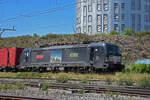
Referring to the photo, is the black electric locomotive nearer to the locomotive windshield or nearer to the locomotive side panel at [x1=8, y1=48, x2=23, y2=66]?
the locomotive windshield

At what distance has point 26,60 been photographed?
32094 millimetres

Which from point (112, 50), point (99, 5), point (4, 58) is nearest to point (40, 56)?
point (4, 58)

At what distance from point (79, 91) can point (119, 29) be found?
170 ft

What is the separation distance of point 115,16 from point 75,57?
40.0 m

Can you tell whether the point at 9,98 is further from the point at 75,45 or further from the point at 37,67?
the point at 37,67

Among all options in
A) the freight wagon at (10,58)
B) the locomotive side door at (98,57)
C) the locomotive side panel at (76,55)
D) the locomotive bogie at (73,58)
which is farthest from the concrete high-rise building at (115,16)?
the locomotive side door at (98,57)

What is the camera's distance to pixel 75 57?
87.1 feet

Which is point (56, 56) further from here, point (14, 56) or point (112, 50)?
point (14, 56)

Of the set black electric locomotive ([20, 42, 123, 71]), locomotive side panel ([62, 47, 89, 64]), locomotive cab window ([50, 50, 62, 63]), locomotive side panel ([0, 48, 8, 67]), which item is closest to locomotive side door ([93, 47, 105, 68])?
black electric locomotive ([20, 42, 123, 71])

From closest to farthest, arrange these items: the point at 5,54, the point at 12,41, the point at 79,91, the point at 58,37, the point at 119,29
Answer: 1. the point at 79,91
2. the point at 5,54
3. the point at 58,37
4. the point at 12,41
5. the point at 119,29

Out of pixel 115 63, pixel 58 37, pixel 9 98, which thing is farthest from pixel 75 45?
pixel 58 37

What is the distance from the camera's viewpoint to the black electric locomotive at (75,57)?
24.5 meters

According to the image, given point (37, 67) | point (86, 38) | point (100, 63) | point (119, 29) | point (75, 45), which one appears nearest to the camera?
point (100, 63)

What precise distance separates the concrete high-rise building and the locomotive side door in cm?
3803
